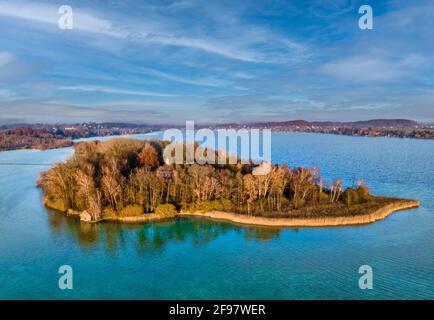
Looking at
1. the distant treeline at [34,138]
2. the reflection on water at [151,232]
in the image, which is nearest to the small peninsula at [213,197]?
the reflection on water at [151,232]

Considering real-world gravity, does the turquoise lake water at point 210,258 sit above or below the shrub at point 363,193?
below

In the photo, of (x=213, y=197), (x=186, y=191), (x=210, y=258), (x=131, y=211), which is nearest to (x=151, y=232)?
(x=131, y=211)

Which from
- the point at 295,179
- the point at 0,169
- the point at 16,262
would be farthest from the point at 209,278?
the point at 0,169

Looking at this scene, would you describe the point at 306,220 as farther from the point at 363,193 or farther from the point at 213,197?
the point at 213,197

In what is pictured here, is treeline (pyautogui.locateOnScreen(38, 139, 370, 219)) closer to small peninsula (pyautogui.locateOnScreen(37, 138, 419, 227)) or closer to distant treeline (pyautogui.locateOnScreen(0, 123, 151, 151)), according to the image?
small peninsula (pyautogui.locateOnScreen(37, 138, 419, 227))

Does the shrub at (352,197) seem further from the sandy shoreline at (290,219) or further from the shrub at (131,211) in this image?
the shrub at (131,211)
